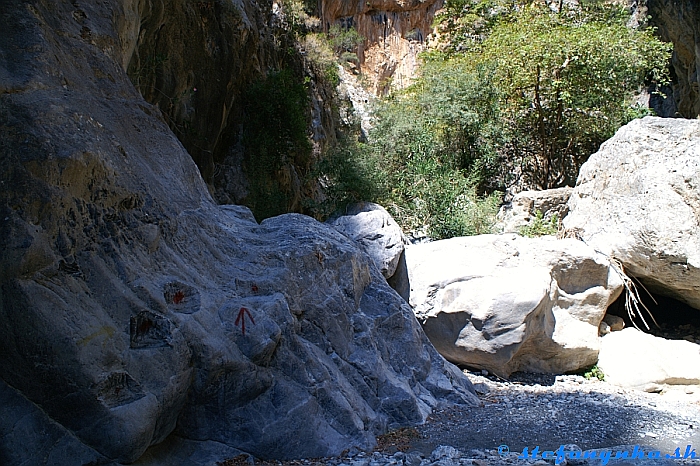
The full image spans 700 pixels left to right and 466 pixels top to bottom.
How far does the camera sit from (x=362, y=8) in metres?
28.9

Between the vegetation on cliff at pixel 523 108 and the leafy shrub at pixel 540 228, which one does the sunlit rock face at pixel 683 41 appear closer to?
the vegetation on cliff at pixel 523 108

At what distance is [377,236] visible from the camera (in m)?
8.80

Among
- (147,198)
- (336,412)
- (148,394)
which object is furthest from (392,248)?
(148,394)

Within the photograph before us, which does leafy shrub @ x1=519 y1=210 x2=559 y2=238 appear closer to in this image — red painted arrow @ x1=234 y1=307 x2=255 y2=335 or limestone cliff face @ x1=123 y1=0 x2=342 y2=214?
limestone cliff face @ x1=123 y1=0 x2=342 y2=214

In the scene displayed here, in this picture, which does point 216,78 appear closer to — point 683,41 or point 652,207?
point 652,207

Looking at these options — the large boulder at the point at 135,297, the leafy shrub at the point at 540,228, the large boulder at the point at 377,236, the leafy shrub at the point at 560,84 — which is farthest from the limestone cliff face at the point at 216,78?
the leafy shrub at the point at 560,84

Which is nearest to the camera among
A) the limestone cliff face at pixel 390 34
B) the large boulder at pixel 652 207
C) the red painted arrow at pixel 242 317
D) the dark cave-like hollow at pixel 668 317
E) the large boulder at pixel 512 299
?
the red painted arrow at pixel 242 317

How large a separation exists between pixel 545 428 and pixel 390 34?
26642 mm

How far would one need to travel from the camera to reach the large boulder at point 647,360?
7.98m

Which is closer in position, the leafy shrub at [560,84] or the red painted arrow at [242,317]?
the red painted arrow at [242,317]

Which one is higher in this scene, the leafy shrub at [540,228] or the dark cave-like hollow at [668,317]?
the leafy shrub at [540,228]

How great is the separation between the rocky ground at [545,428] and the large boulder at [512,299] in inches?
21.9

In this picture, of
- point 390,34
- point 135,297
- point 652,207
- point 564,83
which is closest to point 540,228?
point 652,207

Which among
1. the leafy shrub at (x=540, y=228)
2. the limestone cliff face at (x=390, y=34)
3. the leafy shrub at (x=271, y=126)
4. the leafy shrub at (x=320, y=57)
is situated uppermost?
the limestone cliff face at (x=390, y=34)
